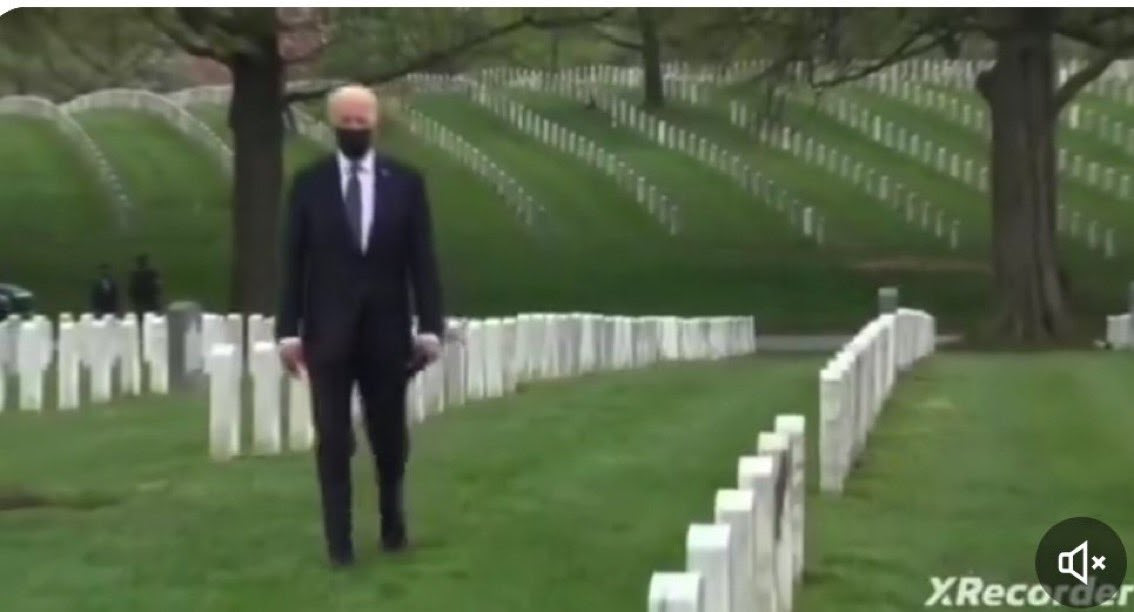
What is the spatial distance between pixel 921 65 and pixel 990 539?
5.85ft

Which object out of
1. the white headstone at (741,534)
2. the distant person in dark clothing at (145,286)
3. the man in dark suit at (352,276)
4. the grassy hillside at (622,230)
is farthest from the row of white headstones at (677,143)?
the white headstone at (741,534)

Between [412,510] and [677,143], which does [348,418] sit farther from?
[677,143]

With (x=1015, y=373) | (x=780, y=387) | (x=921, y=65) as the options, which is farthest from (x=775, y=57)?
(x=780, y=387)

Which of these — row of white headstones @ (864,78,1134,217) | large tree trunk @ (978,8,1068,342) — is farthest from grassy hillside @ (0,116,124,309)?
large tree trunk @ (978,8,1068,342)

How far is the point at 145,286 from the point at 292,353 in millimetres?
1353

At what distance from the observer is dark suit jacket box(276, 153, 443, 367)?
807cm

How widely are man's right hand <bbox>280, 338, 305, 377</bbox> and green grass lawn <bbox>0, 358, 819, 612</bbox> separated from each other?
579 mm

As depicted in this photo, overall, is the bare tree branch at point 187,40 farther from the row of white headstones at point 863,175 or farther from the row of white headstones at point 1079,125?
the row of white headstones at point 1079,125

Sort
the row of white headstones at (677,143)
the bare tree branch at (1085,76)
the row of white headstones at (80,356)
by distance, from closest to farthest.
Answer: the bare tree branch at (1085,76), the row of white headstones at (677,143), the row of white headstones at (80,356)

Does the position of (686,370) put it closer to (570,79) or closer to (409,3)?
(570,79)

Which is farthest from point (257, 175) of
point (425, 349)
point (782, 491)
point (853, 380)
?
point (853, 380)

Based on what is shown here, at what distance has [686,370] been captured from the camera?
1164 cm

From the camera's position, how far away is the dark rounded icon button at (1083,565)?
759 cm

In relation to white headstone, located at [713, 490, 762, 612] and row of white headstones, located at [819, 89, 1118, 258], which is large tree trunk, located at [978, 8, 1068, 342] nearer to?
row of white headstones, located at [819, 89, 1118, 258]
